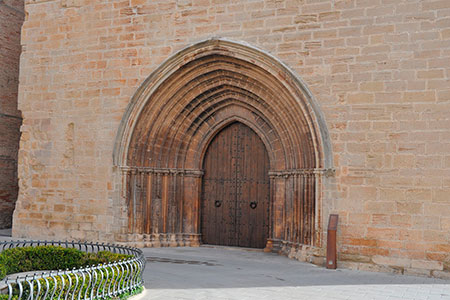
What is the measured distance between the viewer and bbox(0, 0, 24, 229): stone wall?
1179 centimetres

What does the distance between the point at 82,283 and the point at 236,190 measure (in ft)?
17.2

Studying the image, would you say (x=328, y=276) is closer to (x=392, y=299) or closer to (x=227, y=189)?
(x=392, y=299)

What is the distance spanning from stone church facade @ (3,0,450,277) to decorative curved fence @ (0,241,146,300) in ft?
11.5

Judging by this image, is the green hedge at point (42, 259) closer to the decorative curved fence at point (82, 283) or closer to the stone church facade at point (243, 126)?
the decorative curved fence at point (82, 283)

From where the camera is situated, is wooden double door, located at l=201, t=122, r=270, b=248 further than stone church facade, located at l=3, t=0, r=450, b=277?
Yes

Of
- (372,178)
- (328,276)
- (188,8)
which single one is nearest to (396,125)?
(372,178)

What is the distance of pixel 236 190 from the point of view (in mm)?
9266

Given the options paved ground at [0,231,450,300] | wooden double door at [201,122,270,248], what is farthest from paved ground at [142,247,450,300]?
wooden double door at [201,122,270,248]

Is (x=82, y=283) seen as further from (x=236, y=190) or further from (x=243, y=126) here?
(x=243, y=126)

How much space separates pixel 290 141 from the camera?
27.2ft

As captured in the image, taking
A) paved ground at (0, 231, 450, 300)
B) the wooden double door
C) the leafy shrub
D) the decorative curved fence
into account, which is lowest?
paved ground at (0, 231, 450, 300)

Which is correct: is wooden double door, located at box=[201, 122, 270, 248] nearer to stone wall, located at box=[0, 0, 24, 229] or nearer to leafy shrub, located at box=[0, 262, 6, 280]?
leafy shrub, located at box=[0, 262, 6, 280]

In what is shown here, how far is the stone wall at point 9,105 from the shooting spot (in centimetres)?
1179

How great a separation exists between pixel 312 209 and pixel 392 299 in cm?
258
